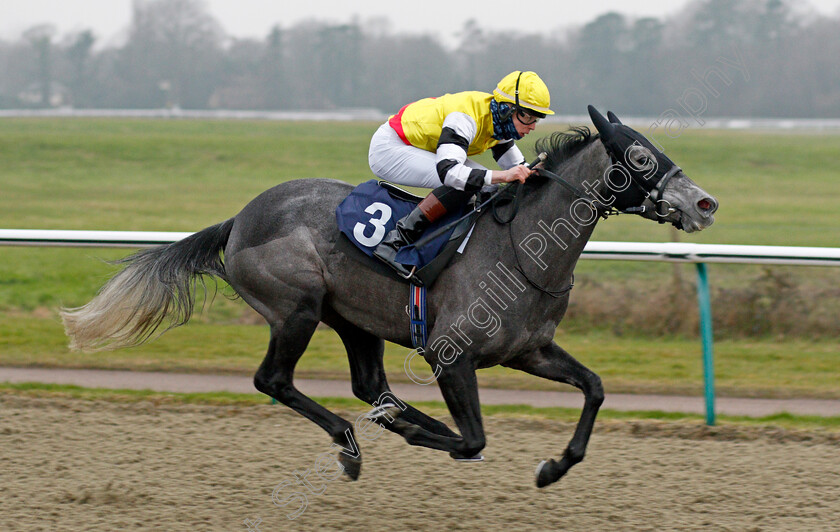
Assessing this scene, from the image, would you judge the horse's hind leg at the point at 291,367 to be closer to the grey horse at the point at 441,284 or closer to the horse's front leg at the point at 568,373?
the grey horse at the point at 441,284

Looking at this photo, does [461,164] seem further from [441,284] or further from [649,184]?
[649,184]

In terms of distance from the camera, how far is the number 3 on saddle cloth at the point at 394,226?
138 inches

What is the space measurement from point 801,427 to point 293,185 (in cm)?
274

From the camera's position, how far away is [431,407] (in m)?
5.07

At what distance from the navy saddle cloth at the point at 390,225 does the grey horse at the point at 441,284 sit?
0.19ft

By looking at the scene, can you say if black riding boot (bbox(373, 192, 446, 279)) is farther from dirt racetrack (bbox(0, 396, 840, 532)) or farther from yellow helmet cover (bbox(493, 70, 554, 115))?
dirt racetrack (bbox(0, 396, 840, 532))

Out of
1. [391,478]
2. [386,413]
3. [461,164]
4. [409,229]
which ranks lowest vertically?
[391,478]

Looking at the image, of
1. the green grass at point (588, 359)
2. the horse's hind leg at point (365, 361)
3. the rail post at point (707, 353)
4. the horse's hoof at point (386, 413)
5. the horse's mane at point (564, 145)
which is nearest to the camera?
the horse's mane at point (564, 145)

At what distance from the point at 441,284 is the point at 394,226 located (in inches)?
12.8

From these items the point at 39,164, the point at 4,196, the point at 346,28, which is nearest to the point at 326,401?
the point at 4,196

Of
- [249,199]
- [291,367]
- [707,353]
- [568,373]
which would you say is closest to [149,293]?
[291,367]

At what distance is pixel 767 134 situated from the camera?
1205 inches

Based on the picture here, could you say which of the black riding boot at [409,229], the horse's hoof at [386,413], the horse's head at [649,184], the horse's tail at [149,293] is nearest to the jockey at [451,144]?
the black riding boot at [409,229]

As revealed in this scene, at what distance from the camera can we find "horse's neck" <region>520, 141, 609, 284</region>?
3.36 m
